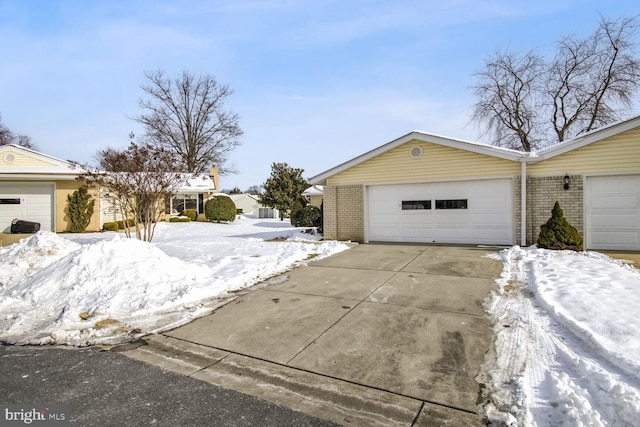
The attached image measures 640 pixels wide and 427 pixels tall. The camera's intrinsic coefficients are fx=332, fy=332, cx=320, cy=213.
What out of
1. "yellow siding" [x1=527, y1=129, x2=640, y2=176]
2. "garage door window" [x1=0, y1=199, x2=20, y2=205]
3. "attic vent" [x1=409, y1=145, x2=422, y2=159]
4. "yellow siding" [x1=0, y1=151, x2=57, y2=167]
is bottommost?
"garage door window" [x1=0, y1=199, x2=20, y2=205]

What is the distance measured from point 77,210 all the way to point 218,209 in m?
9.42

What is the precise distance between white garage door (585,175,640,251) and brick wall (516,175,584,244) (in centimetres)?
26

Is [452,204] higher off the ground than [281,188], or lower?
lower

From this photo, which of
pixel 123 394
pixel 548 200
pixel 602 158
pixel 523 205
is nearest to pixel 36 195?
pixel 123 394

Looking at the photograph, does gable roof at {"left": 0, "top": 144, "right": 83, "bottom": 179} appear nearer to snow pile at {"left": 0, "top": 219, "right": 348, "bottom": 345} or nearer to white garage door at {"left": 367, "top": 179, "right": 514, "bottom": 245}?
snow pile at {"left": 0, "top": 219, "right": 348, "bottom": 345}

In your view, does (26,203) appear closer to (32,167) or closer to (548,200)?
(32,167)

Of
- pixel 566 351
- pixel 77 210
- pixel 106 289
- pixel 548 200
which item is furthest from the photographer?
pixel 77 210

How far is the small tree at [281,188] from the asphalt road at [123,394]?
33377 mm

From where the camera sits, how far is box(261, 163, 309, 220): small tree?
3716 centimetres

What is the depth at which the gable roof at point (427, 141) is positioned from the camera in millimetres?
10312

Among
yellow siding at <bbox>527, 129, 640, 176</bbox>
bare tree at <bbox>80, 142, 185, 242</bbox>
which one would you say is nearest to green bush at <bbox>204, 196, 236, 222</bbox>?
bare tree at <bbox>80, 142, 185, 242</bbox>

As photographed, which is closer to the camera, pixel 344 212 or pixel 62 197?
pixel 344 212

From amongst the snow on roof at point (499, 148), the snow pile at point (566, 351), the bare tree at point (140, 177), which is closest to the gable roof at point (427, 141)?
the snow on roof at point (499, 148)

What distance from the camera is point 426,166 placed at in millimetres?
11594
